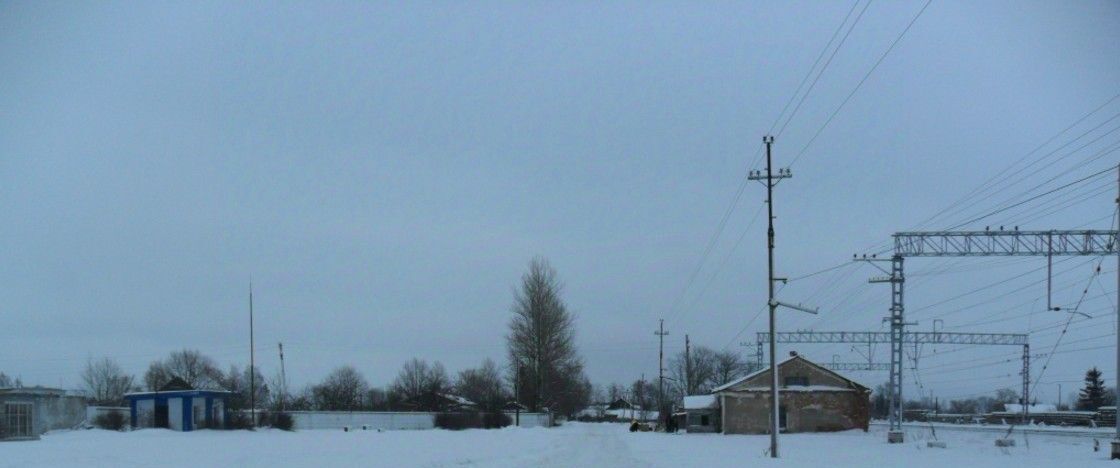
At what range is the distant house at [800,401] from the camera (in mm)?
64188

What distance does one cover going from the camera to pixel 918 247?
4619 cm

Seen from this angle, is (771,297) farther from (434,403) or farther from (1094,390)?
(1094,390)

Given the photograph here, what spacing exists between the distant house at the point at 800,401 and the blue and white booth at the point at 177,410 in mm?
33754

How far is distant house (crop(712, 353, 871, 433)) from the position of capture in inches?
2527

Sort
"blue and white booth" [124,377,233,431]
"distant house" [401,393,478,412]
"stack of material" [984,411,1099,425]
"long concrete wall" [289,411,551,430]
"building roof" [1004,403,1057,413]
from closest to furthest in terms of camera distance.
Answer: "blue and white booth" [124,377,233,431] < "long concrete wall" [289,411,551,430] < "stack of material" [984,411,1099,425] < "distant house" [401,393,478,412] < "building roof" [1004,403,1057,413]

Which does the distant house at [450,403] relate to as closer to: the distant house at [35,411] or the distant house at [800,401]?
the distant house at [800,401]

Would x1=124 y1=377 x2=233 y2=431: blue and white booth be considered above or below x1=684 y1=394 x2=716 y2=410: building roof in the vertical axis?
above

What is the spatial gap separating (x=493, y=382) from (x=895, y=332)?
230 ft

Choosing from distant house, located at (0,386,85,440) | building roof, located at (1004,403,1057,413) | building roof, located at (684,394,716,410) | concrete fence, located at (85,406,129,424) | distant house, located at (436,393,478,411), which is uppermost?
distant house, located at (0,386,85,440)

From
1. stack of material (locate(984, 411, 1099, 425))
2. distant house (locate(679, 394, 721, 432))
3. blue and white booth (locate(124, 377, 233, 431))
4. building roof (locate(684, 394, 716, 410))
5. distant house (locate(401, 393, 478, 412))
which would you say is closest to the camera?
blue and white booth (locate(124, 377, 233, 431))

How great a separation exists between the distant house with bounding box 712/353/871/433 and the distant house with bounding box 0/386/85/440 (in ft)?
134

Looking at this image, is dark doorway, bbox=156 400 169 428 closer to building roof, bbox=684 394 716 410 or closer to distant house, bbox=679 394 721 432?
distant house, bbox=679 394 721 432

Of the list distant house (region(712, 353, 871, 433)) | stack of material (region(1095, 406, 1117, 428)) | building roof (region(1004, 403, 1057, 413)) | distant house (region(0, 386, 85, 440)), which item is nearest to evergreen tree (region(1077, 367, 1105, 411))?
building roof (region(1004, 403, 1057, 413))

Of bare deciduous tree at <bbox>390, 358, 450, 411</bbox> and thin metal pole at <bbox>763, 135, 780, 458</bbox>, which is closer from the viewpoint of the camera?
thin metal pole at <bbox>763, 135, 780, 458</bbox>
